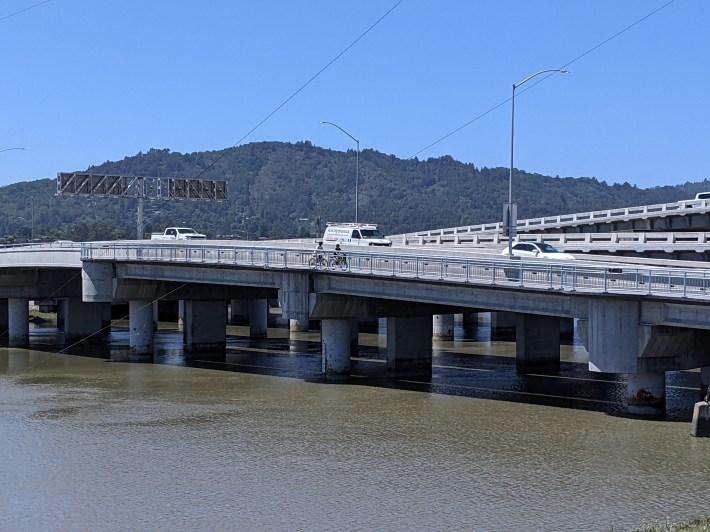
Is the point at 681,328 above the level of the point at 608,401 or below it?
A: above

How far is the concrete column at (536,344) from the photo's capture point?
162 feet

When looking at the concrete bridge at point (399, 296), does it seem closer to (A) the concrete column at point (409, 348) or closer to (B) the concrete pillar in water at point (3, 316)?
(A) the concrete column at point (409, 348)

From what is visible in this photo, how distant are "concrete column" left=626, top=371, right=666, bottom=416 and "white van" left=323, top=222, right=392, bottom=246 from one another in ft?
77.9

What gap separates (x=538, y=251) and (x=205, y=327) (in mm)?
19996

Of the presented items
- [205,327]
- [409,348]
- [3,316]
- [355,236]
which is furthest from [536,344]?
[3,316]

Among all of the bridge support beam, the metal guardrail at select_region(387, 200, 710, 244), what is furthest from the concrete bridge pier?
the bridge support beam

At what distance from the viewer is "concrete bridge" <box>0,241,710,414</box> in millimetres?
35594

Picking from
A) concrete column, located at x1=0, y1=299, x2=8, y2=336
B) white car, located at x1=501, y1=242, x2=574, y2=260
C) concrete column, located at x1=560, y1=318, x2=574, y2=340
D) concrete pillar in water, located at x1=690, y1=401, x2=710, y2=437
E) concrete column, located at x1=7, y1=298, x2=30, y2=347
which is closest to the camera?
concrete pillar in water, located at x1=690, y1=401, x2=710, y2=437

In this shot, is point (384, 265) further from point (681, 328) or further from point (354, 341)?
point (354, 341)

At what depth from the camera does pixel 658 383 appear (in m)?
37.2

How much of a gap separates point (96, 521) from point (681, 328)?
2101 centimetres

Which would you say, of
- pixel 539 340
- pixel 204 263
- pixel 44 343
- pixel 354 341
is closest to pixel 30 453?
pixel 204 263

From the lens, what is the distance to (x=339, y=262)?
45000 millimetres

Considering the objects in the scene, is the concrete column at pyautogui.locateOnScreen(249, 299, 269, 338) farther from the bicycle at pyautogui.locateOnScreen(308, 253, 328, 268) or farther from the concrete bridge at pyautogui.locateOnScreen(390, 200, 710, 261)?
the bicycle at pyautogui.locateOnScreen(308, 253, 328, 268)
